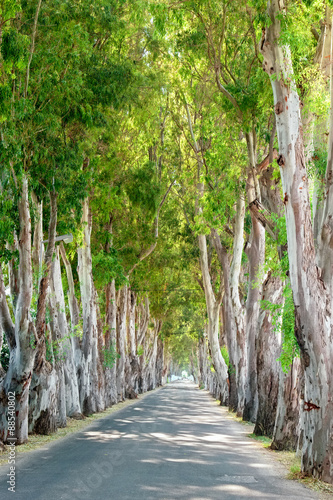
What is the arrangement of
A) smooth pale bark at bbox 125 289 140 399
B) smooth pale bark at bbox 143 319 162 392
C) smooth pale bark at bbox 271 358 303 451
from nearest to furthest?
smooth pale bark at bbox 271 358 303 451
smooth pale bark at bbox 125 289 140 399
smooth pale bark at bbox 143 319 162 392

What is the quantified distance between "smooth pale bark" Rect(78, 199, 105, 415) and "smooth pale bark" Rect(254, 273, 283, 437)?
8211mm

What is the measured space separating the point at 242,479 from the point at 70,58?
33.5 ft

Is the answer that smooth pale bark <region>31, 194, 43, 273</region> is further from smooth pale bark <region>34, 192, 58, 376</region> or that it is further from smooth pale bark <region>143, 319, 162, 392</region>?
smooth pale bark <region>143, 319, 162, 392</region>

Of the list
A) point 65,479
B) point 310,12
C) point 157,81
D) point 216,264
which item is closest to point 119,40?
point 157,81

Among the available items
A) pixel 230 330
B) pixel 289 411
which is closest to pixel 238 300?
pixel 230 330

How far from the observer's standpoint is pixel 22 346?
42.6 feet

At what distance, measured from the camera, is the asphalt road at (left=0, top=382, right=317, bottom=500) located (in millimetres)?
7441

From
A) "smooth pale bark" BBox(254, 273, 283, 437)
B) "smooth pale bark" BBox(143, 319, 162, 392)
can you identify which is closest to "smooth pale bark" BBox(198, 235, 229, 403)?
"smooth pale bark" BBox(254, 273, 283, 437)

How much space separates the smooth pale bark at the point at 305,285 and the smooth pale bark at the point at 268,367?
5.97 meters

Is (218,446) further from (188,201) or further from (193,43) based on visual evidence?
(188,201)

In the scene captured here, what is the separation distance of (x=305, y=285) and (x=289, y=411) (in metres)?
4.36

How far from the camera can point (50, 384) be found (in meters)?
14.7

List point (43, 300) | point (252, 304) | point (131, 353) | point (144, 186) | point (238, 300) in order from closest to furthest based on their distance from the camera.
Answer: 1. point (43, 300)
2. point (252, 304)
3. point (238, 300)
4. point (144, 186)
5. point (131, 353)

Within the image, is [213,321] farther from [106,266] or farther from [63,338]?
[63,338]
